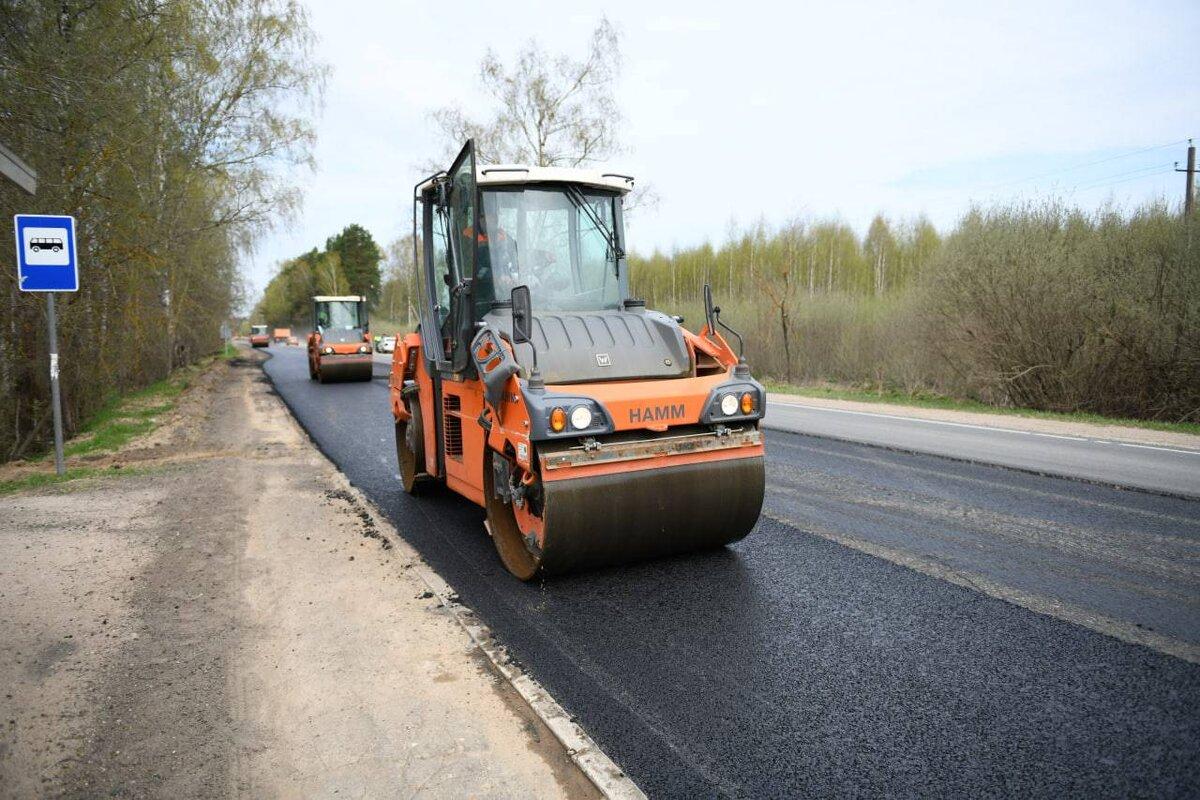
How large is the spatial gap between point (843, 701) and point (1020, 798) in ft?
2.42

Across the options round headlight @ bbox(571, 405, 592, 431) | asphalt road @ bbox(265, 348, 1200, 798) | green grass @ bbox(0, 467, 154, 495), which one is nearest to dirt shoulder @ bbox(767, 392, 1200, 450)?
asphalt road @ bbox(265, 348, 1200, 798)

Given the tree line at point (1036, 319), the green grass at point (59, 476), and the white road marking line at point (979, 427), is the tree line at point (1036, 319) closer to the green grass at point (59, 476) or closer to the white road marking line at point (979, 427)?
the white road marking line at point (979, 427)

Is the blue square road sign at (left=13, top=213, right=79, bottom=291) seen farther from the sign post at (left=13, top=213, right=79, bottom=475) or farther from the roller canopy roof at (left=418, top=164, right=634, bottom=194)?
the roller canopy roof at (left=418, top=164, right=634, bottom=194)

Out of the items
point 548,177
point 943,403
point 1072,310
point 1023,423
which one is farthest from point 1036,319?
point 548,177

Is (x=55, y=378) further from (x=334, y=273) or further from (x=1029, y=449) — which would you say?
(x=334, y=273)

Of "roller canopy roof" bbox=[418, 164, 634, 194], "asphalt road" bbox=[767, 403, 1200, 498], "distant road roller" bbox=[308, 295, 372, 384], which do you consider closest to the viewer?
"roller canopy roof" bbox=[418, 164, 634, 194]

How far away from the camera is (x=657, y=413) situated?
4367mm

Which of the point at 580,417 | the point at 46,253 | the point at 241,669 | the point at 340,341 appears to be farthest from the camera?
the point at 340,341

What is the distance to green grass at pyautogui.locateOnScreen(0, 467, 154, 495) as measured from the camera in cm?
737

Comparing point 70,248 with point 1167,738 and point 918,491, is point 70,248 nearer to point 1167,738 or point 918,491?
point 918,491

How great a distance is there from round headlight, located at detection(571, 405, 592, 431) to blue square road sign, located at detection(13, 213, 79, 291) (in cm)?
599

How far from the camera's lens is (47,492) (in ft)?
23.1

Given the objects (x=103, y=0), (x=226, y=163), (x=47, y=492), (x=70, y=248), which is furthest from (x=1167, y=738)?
(x=226, y=163)

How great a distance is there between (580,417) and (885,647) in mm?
1840
